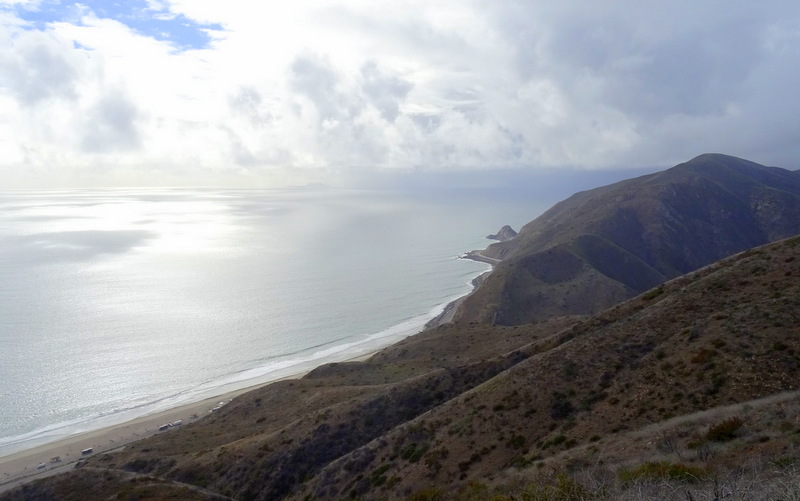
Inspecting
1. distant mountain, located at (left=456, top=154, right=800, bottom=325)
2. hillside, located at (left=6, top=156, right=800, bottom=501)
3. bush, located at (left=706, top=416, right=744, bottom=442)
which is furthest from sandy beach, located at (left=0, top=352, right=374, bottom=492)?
bush, located at (left=706, top=416, right=744, bottom=442)

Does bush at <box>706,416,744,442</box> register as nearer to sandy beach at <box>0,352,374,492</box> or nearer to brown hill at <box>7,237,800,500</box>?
brown hill at <box>7,237,800,500</box>

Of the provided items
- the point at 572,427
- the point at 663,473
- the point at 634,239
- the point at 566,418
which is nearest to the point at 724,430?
the point at 663,473

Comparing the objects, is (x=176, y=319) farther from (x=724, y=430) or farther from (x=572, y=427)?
(x=724, y=430)

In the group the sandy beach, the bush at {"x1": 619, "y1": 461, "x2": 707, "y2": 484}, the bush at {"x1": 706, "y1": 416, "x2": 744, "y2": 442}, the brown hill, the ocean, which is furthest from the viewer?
the ocean

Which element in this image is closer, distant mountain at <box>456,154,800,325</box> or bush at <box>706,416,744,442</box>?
bush at <box>706,416,744,442</box>

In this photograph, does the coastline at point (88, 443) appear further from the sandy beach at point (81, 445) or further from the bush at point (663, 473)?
the bush at point (663, 473)

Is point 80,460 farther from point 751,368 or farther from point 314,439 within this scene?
point 751,368

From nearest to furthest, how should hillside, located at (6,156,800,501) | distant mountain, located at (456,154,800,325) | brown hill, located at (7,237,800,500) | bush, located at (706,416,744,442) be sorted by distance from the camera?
1. hillside, located at (6,156,800,501)
2. bush, located at (706,416,744,442)
3. brown hill, located at (7,237,800,500)
4. distant mountain, located at (456,154,800,325)

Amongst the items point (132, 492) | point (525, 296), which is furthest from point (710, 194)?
point (132, 492)
